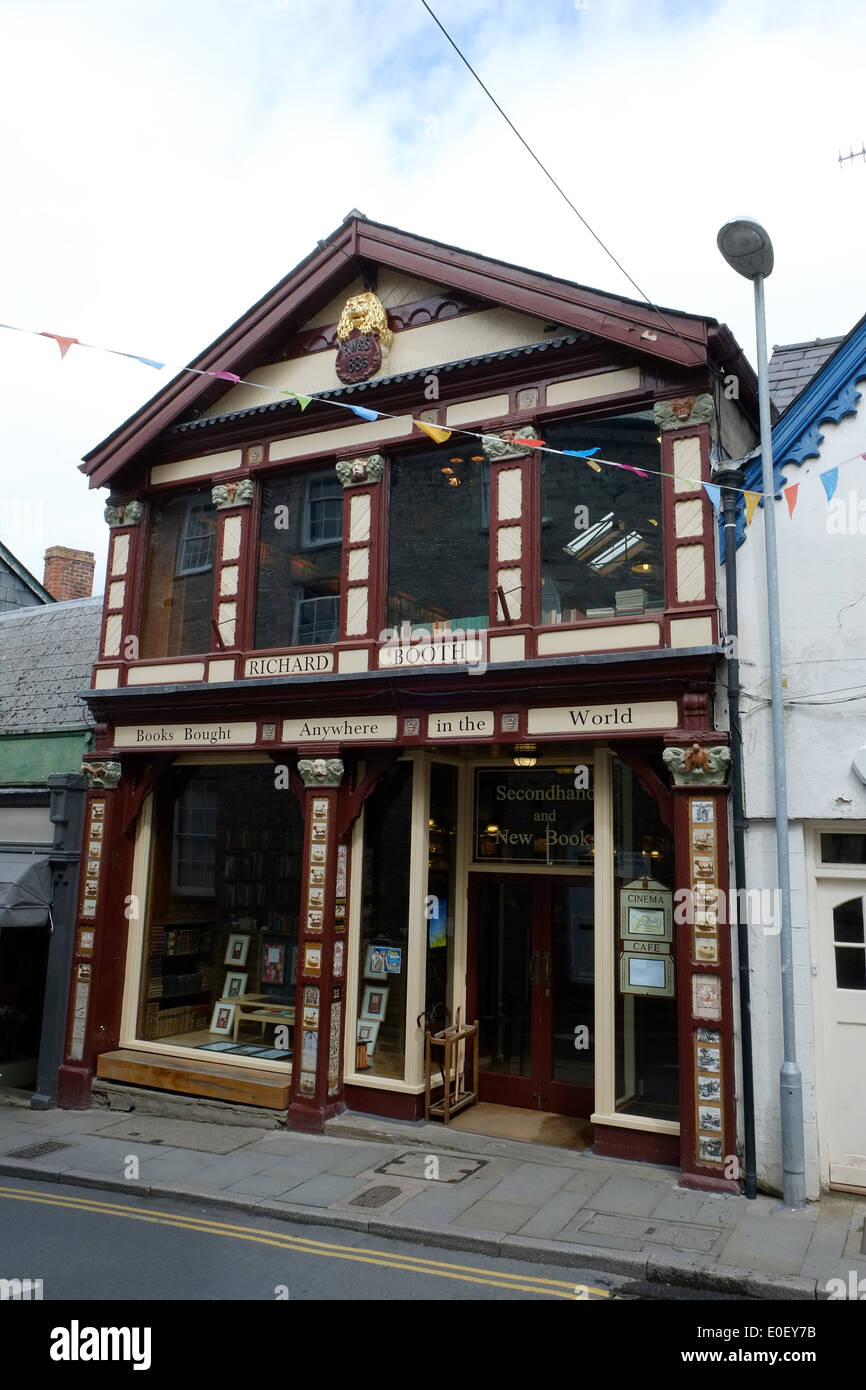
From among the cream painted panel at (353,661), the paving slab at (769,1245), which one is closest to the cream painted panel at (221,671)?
the cream painted panel at (353,661)

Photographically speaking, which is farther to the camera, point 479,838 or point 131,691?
point 131,691

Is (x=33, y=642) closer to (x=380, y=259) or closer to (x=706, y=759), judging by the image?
(x=380, y=259)

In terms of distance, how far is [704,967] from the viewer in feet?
28.4

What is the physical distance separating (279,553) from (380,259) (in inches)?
138

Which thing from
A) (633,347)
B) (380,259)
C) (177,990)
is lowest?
(177,990)

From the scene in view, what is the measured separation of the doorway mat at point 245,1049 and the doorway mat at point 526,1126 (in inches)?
89.1

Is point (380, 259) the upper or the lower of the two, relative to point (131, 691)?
upper

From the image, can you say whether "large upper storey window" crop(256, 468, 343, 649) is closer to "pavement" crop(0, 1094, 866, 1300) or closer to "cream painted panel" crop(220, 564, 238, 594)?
"cream painted panel" crop(220, 564, 238, 594)

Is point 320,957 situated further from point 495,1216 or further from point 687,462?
point 687,462

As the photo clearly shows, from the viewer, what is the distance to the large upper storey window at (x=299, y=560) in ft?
37.8
